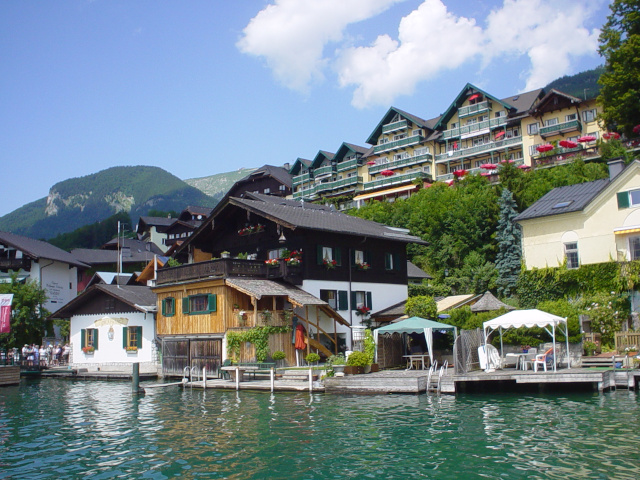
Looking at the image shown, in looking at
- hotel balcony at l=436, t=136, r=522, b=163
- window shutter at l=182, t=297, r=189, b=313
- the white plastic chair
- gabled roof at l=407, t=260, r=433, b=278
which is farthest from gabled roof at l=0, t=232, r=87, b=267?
the white plastic chair

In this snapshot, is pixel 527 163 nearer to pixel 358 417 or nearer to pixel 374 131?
pixel 374 131

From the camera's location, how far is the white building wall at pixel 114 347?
38781 millimetres

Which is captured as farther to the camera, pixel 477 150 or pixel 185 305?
pixel 477 150

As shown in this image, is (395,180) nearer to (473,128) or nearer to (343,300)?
(473,128)

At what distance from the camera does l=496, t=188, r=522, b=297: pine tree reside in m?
41.1

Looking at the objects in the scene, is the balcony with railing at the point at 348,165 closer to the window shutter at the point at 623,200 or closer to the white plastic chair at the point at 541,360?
the window shutter at the point at 623,200

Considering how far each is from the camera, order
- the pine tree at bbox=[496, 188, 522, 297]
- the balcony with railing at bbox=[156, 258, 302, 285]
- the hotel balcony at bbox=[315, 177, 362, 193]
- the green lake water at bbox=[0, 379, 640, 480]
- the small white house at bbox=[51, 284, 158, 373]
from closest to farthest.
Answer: the green lake water at bbox=[0, 379, 640, 480] → the balcony with railing at bbox=[156, 258, 302, 285] → the small white house at bbox=[51, 284, 158, 373] → the pine tree at bbox=[496, 188, 522, 297] → the hotel balcony at bbox=[315, 177, 362, 193]

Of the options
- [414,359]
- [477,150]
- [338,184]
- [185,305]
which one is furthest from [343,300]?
[338,184]

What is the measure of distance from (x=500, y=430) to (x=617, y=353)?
44.2 ft

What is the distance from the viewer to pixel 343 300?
117ft

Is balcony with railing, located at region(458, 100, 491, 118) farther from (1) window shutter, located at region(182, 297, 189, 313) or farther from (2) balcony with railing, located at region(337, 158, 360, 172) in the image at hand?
(1) window shutter, located at region(182, 297, 189, 313)

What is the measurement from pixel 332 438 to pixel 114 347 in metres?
27.7

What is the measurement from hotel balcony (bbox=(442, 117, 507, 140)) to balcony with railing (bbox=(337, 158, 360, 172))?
1248 cm

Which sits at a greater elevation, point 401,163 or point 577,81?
point 577,81
